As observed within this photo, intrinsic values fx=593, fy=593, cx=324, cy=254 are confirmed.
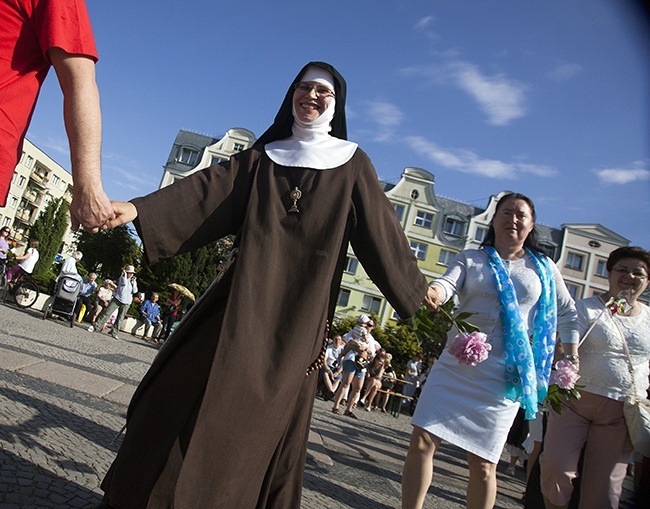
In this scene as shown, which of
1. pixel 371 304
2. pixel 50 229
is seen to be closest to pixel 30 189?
pixel 50 229

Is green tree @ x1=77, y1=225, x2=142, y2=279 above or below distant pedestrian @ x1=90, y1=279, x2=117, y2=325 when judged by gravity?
above

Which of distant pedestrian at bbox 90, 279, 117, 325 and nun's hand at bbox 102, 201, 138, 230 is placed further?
distant pedestrian at bbox 90, 279, 117, 325

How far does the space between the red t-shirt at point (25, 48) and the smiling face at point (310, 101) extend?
1.33 meters

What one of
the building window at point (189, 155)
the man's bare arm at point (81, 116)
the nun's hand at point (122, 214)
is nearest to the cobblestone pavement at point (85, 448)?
the nun's hand at point (122, 214)

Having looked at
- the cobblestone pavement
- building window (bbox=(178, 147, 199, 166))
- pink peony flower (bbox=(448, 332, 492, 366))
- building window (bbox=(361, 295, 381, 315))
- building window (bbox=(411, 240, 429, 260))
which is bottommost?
the cobblestone pavement

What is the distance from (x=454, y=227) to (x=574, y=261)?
39.1 ft

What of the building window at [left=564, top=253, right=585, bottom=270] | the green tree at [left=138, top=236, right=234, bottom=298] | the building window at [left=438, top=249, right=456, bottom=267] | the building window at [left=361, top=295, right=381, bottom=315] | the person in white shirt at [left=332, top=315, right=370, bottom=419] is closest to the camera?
the person in white shirt at [left=332, top=315, right=370, bottom=419]

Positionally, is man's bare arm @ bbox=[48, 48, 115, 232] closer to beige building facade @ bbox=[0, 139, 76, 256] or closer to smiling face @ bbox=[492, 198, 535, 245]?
smiling face @ bbox=[492, 198, 535, 245]

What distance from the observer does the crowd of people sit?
2.23m

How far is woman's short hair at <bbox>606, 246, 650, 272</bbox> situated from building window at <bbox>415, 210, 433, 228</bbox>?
51859 millimetres

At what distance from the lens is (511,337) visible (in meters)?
3.45

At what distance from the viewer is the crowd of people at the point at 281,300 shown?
2.23m

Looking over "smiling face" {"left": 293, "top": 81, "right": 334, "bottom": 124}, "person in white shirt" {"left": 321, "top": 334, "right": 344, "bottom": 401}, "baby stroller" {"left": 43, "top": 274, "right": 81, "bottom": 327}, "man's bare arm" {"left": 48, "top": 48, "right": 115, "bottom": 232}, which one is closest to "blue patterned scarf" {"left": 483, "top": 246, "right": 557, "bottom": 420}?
"smiling face" {"left": 293, "top": 81, "right": 334, "bottom": 124}

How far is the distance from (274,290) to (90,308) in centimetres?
1625
